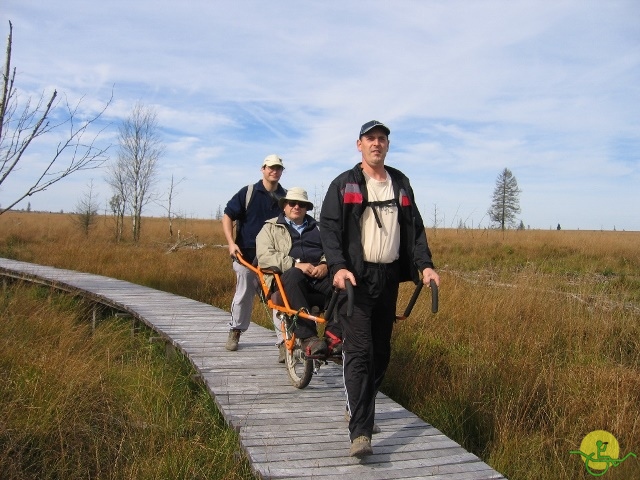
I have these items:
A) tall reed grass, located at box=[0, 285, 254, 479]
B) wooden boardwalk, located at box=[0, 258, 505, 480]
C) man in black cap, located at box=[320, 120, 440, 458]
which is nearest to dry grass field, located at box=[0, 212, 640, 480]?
wooden boardwalk, located at box=[0, 258, 505, 480]

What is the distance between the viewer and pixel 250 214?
216 inches

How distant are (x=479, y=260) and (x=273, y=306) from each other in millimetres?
15533

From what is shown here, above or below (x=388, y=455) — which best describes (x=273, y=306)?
above

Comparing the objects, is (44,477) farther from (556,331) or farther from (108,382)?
(556,331)

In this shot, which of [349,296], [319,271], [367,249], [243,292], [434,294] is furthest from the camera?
[243,292]

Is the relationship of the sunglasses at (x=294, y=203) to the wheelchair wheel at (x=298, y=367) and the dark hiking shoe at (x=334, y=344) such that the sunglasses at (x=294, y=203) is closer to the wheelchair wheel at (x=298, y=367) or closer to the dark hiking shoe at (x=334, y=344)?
the wheelchair wheel at (x=298, y=367)

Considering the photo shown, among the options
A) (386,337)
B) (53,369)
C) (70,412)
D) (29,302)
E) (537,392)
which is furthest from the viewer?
(29,302)

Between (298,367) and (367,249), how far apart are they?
6.15 ft

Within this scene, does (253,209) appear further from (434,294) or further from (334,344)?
(434,294)

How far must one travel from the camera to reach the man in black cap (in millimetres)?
3344

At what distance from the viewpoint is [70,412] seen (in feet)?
13.2

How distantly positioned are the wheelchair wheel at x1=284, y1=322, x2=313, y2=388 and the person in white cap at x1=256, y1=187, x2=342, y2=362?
322mm

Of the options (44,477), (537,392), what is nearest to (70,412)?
(44,477)

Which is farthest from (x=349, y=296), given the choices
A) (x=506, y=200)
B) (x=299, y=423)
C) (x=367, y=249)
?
(x=506, y=200)
